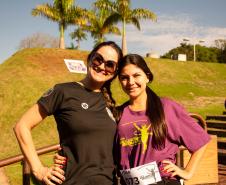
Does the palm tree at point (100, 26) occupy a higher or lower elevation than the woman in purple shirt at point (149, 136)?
higher

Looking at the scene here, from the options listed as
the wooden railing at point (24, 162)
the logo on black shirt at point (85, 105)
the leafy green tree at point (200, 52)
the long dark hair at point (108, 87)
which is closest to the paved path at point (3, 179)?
the wooden railing at point (24, 162)

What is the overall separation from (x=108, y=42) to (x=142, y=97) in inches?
20.1

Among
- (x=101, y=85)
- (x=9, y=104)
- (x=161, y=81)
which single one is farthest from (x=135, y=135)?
(x=161, y=81)

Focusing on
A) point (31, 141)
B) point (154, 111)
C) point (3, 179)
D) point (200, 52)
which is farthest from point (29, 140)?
point (200, 52)

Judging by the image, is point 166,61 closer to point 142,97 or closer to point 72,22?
point 72,22

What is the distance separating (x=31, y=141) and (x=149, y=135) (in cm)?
82

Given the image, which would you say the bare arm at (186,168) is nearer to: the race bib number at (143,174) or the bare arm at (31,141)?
the race bib number at (143,174)

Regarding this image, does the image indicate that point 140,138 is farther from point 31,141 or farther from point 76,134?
point 31,141

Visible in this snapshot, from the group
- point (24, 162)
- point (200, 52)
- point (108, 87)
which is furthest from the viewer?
point (200, 52)

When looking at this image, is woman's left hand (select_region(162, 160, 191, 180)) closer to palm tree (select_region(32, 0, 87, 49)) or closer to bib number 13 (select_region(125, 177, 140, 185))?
bib number 13 (select_region(125, 177, 140, 185))

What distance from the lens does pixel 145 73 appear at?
2.72m

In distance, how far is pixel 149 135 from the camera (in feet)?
8.00

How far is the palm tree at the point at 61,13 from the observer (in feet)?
89.0

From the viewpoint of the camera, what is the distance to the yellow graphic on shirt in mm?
2423
